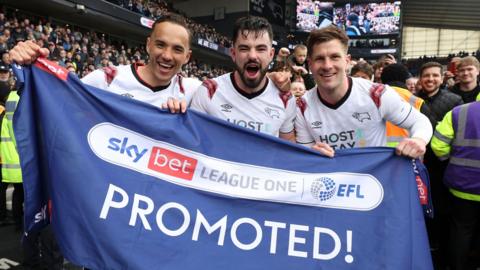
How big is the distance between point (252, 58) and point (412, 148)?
3.64ft

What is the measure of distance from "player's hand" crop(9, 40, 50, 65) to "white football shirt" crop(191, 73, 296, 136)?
96 cm

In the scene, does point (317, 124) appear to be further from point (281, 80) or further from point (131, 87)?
point (131, 87)

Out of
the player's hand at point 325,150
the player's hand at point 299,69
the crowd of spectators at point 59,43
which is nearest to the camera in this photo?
the player's hand at point 325,150

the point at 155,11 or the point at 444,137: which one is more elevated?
the point at 155,11

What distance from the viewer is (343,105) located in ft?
7.53

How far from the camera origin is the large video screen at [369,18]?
33750mm

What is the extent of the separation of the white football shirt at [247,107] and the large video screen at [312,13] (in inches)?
1370

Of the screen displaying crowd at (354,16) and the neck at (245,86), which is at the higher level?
the screen displaying crowd at (354,16)

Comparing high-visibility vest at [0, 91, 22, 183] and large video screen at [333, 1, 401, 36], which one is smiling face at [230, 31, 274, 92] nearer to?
high-visibility vest at [0, 91, 22, 183]

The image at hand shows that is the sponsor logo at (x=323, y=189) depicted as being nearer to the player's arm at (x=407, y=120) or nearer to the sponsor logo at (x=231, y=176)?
the sponsor logo at (x=231, y=176)

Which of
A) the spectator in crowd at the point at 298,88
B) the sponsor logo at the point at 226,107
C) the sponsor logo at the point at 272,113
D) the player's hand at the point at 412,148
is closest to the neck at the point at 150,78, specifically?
the sponsor logo at the point at 226,107

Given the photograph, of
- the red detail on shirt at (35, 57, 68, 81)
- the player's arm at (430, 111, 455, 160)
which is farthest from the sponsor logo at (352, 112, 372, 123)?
the red detail on shirt at (35, 57, 68, 81)

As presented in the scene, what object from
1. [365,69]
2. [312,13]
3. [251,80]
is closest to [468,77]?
[365,69]

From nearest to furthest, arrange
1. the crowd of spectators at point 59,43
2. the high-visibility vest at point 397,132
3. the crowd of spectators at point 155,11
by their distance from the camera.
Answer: the high-visibility vest at point 397,132, the crowd of spectators at point 59,43, the crowd of spectators at point 155,11
